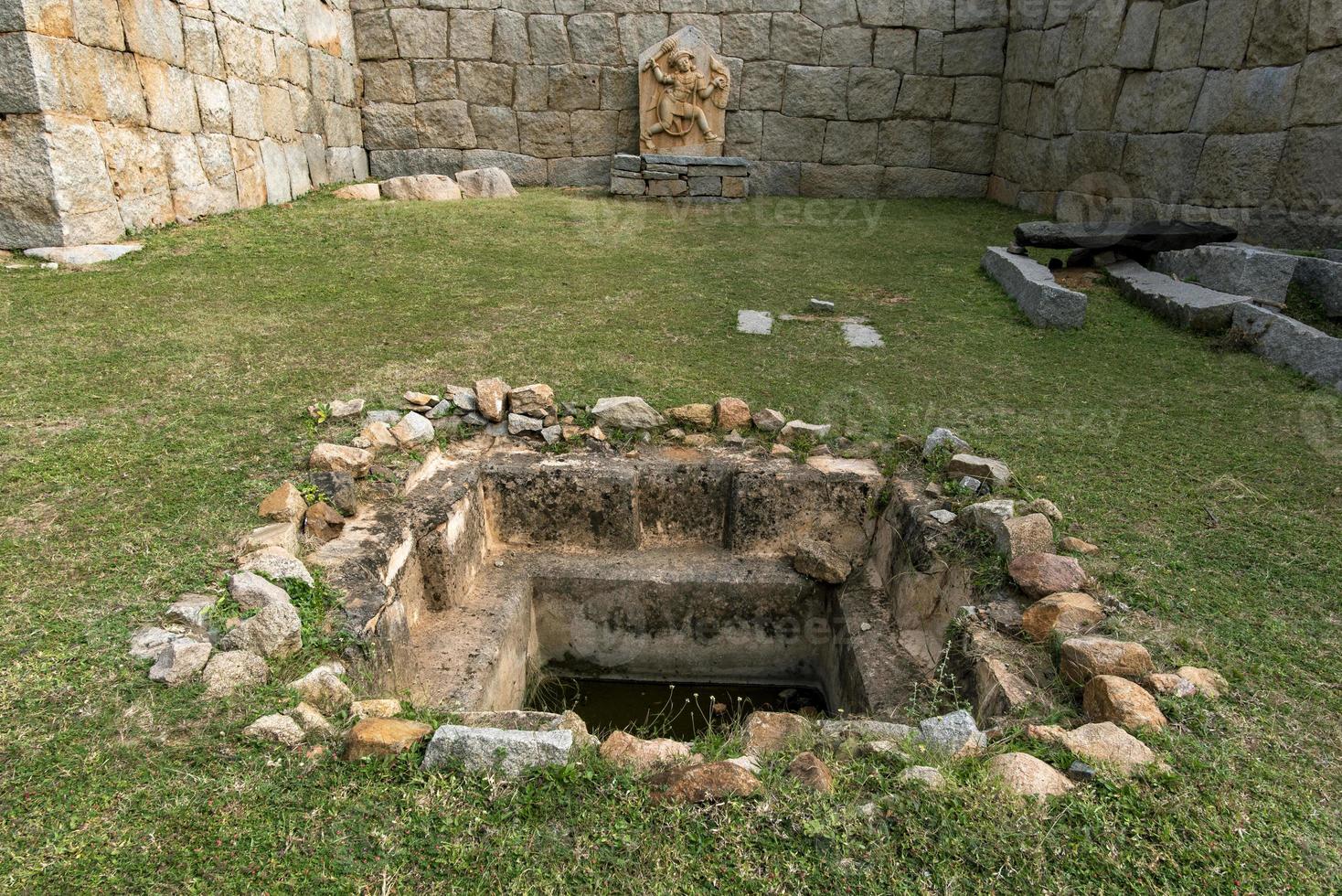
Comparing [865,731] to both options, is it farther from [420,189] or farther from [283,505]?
[420,189]

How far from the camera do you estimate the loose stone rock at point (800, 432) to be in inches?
152

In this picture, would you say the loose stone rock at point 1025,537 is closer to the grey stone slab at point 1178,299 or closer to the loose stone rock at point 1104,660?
the loose stone rock at point 1104,660

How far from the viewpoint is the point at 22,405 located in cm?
351

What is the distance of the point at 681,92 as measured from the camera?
10016 mm

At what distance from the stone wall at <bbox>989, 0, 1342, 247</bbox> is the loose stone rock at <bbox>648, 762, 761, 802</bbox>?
624 centimetres

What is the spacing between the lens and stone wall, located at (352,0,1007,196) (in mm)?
10008

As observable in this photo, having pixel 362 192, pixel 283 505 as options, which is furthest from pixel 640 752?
pixel 362 192

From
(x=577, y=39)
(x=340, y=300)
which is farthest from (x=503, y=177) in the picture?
(x=340, y=300)

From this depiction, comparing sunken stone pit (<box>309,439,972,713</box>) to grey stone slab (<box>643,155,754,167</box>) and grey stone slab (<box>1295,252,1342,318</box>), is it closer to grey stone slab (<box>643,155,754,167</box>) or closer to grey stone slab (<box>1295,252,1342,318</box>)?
grey stone slab (<box>1295,252,1342,318</box>)

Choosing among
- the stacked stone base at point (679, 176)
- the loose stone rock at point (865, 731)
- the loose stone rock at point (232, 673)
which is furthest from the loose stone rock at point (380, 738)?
the stacked stone base at point (679, 176)

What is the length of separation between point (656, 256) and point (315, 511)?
4.58 m

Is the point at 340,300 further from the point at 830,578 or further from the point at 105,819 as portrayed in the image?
the point at 105,819

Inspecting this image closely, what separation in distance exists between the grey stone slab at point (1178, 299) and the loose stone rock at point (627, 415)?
380 centimetres

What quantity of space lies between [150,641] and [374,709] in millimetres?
652
